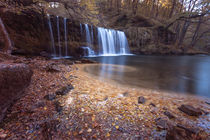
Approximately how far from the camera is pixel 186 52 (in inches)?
957

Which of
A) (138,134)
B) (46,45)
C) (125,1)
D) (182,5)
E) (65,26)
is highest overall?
(125,1)

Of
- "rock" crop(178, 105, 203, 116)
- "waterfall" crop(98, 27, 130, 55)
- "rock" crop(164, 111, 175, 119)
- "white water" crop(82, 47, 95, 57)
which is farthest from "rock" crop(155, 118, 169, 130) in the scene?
"waterfall" crop(98, 27, 130, 55)

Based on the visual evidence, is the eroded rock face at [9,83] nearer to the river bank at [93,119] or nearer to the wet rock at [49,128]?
the river bank at [93,119]

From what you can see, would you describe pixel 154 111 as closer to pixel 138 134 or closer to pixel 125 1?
pixel 138 134

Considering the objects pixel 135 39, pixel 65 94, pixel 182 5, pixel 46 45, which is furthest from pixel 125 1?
pixel 65 94

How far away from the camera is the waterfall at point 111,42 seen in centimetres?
1588

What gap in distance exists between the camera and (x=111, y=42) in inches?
688

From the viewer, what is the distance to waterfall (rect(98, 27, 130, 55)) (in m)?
15.9

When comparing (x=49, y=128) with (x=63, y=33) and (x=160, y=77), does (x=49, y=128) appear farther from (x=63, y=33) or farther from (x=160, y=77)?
(x=63, y=33)

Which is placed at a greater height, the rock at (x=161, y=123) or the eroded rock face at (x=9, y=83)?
the eroded rock face at (x=9, y=83)

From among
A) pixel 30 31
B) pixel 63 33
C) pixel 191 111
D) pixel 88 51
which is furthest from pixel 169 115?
pixel 63 33

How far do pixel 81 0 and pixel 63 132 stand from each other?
393 cm

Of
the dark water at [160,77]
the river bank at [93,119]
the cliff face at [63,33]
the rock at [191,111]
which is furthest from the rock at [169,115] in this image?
the cliff face at [63,33]

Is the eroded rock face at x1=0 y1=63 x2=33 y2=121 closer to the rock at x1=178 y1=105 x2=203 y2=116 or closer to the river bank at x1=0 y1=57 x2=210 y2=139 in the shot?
the river bank at x1=0 y1=57 x2=210 y2=139
